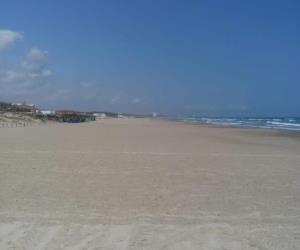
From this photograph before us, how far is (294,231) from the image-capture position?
6.56 meters

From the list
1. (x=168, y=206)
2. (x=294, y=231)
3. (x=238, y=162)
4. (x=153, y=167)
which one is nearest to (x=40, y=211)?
(x=168, y=206)

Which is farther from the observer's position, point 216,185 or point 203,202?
point 216,185

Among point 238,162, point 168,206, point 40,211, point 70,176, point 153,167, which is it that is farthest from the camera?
point 238,162

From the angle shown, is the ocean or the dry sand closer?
the dry sand

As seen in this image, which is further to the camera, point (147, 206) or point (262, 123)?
point (262, 123)

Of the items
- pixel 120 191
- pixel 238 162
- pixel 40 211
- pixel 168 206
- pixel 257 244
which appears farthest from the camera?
pixel 238 162

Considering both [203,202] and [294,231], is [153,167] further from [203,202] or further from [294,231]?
[294,231]

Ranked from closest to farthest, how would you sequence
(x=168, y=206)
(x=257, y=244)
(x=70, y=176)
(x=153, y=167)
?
(x=257, y=244) → (x=168, y=206) → (x=70, y=176) → (x=153, y=167)

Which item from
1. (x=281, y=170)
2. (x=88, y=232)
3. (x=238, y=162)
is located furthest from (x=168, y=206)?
(x=238, y=162)

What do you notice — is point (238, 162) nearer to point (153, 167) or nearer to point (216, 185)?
point (153, 167)

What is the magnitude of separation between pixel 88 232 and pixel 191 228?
1523mm

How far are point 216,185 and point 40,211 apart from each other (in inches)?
178

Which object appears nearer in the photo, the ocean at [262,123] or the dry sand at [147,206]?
the dry sand at [147,206]

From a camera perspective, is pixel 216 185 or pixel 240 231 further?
pixel 216 185
